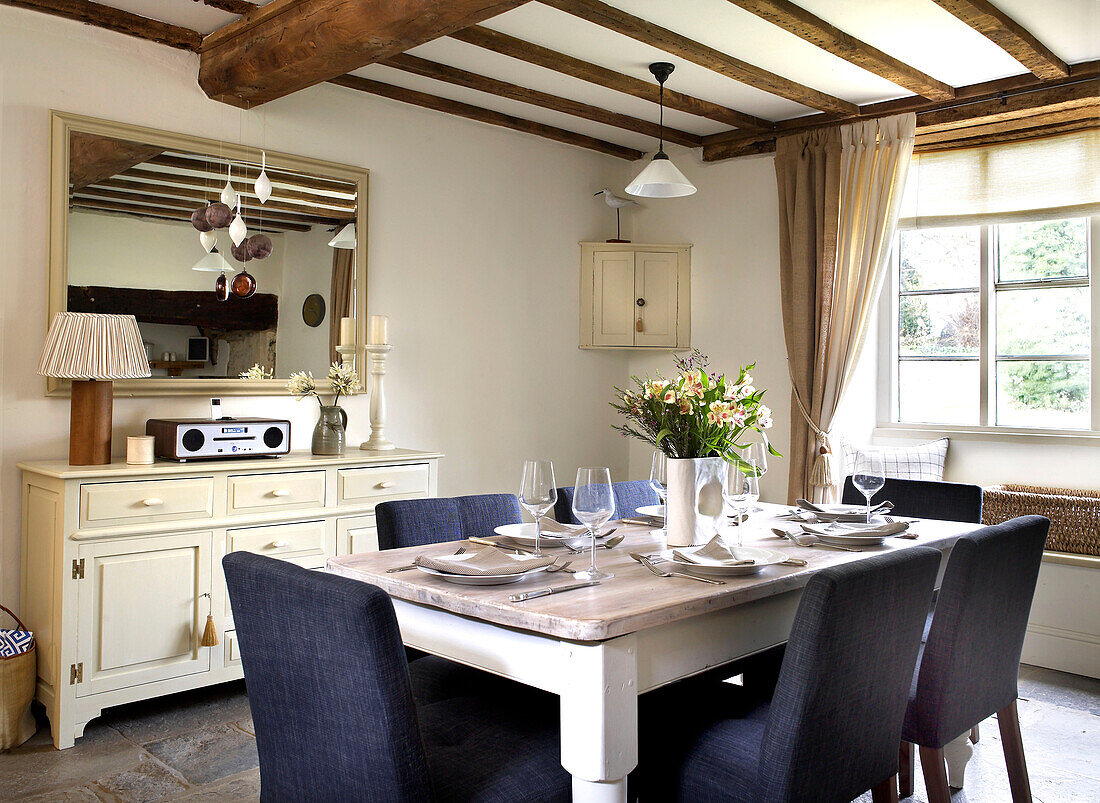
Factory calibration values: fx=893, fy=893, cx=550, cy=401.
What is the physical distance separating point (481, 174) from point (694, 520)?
9.62 feet

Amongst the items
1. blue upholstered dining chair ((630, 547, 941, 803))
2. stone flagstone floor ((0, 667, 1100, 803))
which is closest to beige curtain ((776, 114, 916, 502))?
stone flagstone floor ((0, 667, 1100, 803))

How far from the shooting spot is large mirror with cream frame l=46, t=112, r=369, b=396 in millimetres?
3281

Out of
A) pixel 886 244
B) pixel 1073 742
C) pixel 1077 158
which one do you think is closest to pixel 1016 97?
pixel 1077 158

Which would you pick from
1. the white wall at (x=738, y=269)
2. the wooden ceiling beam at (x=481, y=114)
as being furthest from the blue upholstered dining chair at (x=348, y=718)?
the white wall at (x=738, y=269)

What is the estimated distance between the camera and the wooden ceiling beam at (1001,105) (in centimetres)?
377

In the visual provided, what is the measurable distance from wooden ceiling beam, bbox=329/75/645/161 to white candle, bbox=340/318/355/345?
102 centimetres

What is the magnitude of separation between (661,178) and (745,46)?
25.2 inches

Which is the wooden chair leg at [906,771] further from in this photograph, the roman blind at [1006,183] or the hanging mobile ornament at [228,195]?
the hanging mobile ornament at [228,195]

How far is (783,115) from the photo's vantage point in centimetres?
456

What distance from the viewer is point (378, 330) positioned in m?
3.91

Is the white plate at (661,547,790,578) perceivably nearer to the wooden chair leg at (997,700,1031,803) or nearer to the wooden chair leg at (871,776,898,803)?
the wooden chair leg at (871,776,898,803)

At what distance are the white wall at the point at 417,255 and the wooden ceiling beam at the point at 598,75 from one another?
2.76ft

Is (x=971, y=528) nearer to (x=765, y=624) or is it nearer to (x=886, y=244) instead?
(x=765, y=624)

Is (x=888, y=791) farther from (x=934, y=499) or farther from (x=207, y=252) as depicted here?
(x=207, y=252)
